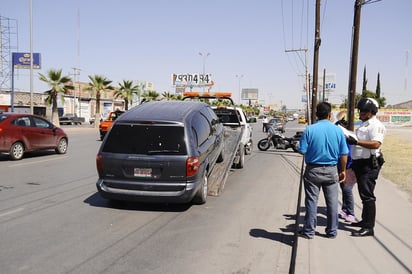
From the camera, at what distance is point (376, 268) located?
4.23m

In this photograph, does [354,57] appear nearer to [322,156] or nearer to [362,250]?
[322,156]

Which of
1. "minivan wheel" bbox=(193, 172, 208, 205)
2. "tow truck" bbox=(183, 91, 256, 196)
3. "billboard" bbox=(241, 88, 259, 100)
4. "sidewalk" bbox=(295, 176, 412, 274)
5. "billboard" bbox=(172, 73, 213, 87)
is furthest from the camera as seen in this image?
"billboard" bbox=(241, 88, 259, 100)

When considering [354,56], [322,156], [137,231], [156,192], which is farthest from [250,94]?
[322,156]

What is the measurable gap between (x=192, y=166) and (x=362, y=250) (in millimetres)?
2835

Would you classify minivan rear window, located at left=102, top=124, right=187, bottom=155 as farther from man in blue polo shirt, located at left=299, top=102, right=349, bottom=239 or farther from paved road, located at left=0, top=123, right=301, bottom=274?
man in blue polo shirt, located at left=299, top=102, right=349, bottom=239

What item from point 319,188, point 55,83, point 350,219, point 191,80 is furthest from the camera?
point 191,80

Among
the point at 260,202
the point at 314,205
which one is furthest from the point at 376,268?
the point at 260,202

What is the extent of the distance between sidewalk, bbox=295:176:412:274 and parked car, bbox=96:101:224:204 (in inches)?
81.6

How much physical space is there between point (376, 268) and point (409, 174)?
7.66m

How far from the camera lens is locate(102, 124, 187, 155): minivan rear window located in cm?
629

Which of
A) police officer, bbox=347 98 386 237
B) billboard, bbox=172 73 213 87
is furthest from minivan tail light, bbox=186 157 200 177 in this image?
billboard, bbox=172 73 213 87

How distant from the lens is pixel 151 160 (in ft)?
20.3

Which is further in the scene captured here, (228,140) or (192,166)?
A: (228,140)

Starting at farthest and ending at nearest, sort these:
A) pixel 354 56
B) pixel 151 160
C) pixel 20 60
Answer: pixel 20 60, pixel 354 56, pixel 151 160
